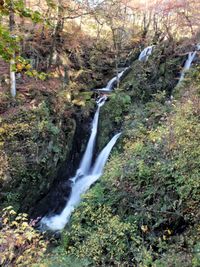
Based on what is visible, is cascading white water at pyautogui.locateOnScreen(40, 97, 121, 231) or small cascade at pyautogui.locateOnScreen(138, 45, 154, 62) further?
small cascade at pyautogui.locateOnScreen(138, 45, 154, 62)

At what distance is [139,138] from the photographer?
884cm

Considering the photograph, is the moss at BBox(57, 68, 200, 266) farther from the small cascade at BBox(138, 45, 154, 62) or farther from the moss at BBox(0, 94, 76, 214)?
the small cascade at BBox(138, 45, 154, 62)

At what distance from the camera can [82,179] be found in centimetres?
1052

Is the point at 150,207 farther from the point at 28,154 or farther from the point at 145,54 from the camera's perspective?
the point at 145,54

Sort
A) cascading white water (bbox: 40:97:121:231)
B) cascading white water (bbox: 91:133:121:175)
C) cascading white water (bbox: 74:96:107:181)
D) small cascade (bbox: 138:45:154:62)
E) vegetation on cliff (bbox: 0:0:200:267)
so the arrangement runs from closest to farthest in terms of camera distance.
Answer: vegetation on cliff (bbox: 0:0:200:267)
cascading white water (bbox: 40:97:121:231)
cascading white water (bbox: 91:133:121:175)
cascading white water (bbox: 74:96:107:181)
small cascade (bbox: 138:45:154:62)

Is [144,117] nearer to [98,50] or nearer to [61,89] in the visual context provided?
[61,89]

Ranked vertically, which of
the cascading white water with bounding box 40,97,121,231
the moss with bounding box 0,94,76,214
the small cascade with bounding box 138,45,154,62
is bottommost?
the cascading white water with bounding box 40,97,121,231

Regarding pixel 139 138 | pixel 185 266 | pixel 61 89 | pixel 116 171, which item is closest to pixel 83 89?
pixel 61 89

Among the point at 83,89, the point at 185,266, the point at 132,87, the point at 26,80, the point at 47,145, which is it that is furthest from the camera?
the point at 83,89

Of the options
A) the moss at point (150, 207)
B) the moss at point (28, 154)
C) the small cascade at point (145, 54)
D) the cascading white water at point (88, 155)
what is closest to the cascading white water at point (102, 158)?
the cascading white water at point (88, 155)

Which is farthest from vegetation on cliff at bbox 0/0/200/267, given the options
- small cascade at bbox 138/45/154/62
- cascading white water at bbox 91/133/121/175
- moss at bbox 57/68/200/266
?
small cascade at bbox 138/45/154/62

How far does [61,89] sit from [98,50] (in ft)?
19.4

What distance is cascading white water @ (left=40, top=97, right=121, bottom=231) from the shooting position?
366 inches

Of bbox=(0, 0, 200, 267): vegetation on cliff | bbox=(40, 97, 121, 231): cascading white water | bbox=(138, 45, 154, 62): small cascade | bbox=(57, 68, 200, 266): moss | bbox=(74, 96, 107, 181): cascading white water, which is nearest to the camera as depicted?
bbox=(0, 0, 200, 267): vegetation on cliff
